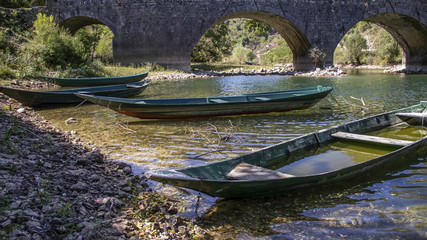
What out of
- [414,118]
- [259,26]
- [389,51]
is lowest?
[414,118]

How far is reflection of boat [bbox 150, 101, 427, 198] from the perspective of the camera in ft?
10.0

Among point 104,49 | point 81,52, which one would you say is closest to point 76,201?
point 81,52

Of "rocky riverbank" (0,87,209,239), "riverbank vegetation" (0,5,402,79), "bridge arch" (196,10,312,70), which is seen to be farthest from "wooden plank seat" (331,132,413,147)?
"bridge arch" (196,10,312,70)

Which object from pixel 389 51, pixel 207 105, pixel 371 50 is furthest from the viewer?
pixel 371 50

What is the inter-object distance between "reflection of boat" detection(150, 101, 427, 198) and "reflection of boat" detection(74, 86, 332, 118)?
98.9 inches

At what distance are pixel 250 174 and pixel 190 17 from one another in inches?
741

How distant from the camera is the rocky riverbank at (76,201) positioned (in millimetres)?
2492

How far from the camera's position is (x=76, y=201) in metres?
2.96

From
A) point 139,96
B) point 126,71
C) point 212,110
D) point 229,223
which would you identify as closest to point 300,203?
point 229,223

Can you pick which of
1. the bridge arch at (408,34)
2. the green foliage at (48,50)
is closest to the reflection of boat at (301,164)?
the green foliage at (48,50)

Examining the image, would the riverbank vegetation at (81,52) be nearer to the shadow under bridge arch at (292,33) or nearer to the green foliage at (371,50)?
the green foliage at (371,50)

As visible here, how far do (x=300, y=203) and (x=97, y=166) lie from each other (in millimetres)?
2423

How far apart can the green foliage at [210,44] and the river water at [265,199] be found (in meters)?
23.1

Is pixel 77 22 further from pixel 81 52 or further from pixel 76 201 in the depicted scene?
pixel 76 201
